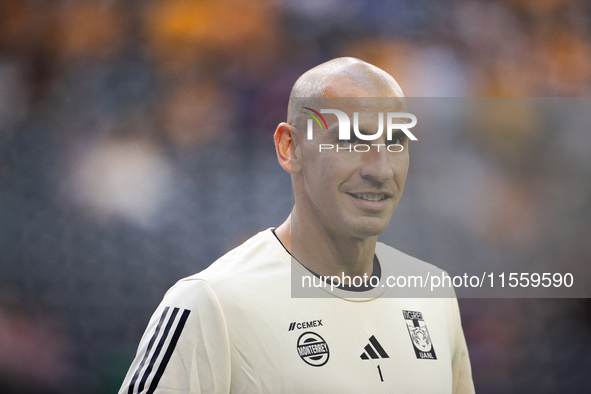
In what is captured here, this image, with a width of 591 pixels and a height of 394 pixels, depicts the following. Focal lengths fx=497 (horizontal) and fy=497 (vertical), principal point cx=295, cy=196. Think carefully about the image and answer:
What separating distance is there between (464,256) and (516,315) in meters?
0.44

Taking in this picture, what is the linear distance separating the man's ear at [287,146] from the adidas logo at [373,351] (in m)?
0.64

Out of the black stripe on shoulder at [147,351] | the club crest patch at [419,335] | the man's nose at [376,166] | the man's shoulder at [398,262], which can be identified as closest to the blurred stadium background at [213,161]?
the man's shoulder at [398,262]

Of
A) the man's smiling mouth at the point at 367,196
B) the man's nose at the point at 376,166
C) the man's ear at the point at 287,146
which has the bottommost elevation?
the man's smiling mouth at the point at 367,196

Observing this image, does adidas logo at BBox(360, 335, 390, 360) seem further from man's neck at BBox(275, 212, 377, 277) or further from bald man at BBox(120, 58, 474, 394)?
man's neck at BBox(275, 212, 377, 277)

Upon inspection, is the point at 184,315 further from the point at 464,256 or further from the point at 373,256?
the point at 464,256

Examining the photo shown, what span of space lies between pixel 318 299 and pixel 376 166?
0.48 metres

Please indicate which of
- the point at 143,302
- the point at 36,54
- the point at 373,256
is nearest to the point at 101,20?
the point at 36,54

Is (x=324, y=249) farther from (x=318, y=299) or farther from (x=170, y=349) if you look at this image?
(x=170, y=349)

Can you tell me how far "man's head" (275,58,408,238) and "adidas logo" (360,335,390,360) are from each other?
0.36 meters

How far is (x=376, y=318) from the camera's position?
5.70ft

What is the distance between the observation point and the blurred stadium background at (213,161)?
8.42 ft

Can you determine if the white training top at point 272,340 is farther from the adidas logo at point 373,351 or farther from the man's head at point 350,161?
the man's head at point 350,161

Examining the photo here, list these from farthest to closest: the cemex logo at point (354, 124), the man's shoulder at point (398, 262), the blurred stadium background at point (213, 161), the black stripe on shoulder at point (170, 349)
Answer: the blurred stadium background at point (213, 161) < the man's shoulder at point (398, 262) < the cemex logo at point (354, 124) < the black stripe on shoulder at point (170, 349)

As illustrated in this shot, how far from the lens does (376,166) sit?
64.6 inches
